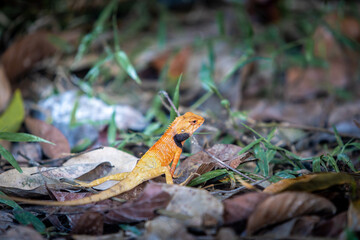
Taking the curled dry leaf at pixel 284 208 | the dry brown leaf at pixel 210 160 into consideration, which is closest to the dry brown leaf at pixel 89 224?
the dry brown leaf at pixel 210 160

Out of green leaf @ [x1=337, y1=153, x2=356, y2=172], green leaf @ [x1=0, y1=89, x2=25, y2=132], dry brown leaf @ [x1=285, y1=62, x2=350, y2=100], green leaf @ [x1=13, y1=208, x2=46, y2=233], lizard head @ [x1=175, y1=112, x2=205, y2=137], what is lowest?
dry brown leaf @ [x1=285, y1=62, x2=350, y2=100]

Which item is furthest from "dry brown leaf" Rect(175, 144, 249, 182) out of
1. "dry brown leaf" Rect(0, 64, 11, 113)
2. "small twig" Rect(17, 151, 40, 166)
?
"dry brown leaf" Rect(0, 64, 11, 113)

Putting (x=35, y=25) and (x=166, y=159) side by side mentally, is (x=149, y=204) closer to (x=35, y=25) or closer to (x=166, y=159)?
(x=166, y=159)

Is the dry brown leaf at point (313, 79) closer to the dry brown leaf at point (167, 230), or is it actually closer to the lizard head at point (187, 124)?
the lizard head at point (187, 124)

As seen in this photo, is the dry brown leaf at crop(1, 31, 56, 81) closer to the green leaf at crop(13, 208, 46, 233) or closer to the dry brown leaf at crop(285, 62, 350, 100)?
the green leaf at crop(13, 208, 46, 233)

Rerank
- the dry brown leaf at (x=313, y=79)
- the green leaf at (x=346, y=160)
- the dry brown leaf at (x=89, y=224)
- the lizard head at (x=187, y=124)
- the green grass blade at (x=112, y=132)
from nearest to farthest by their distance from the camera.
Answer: the dry brown leaf at (x=89, y=224) < the green leaf at (x=346, y=160) < the lizard head at (x=187, y=124) < the green grass blade at (x=112, y=132) < the dry brown leaf at (x=313, y=79)

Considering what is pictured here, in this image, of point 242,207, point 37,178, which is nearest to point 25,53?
point 37,178
